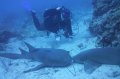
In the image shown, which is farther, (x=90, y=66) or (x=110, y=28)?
(x=110, y=28)

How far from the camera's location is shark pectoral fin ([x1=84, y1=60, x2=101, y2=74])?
7.01 m

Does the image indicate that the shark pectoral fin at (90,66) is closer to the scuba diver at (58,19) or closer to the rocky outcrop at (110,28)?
the rocky outcrop at (110,28)

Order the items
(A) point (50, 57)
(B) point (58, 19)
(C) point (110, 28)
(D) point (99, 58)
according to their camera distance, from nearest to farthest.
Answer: (D) point (99, 58) < (A) point (50, 57) < (C) point (110, 28) < (B) point (58, 19)

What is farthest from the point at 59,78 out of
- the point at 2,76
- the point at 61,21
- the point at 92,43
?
the point at 61,21

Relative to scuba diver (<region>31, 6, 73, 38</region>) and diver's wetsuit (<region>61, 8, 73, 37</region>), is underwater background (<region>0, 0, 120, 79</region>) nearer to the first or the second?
diver's wetsuit (<region>61, 8, 73, 37</region>)

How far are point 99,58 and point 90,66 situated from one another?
429mm

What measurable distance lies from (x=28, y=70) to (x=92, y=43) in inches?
132

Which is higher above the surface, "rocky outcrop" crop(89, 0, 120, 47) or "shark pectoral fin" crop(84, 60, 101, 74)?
"rocky outcrop" crop(89, 0, 120, 47)

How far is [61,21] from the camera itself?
33.7 feet

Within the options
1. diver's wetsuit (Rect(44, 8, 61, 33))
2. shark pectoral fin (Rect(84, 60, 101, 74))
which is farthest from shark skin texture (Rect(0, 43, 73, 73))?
diver's wetsuit (Rect(44, 8, 61, 33))

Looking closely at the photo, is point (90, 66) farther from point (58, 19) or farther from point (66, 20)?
point (58, 19)

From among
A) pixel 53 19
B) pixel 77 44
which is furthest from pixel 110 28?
pixel 53 19

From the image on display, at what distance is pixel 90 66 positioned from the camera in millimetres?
7172

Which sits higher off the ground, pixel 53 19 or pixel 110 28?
pixel 53 19
